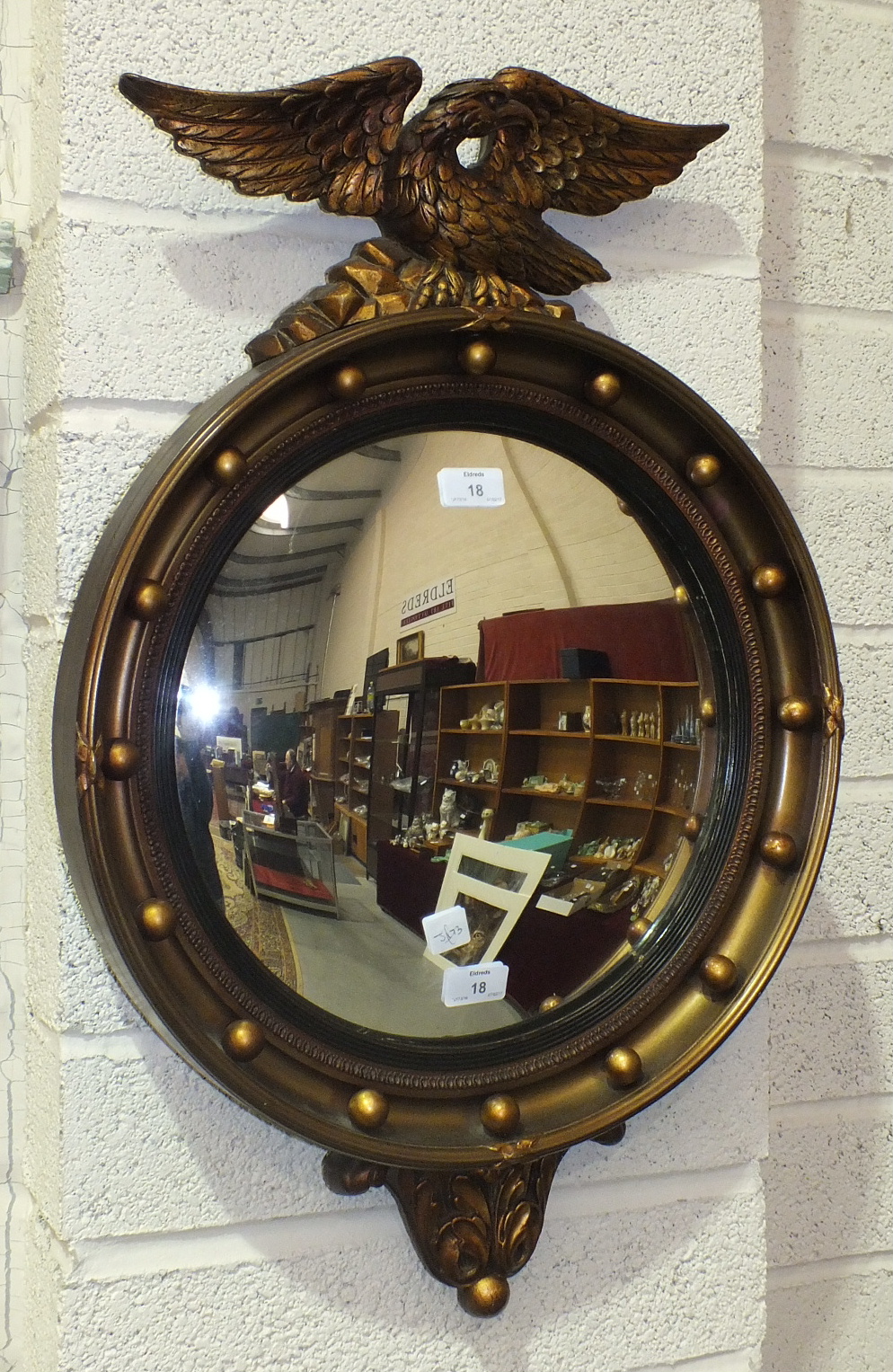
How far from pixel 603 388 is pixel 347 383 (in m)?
0.16

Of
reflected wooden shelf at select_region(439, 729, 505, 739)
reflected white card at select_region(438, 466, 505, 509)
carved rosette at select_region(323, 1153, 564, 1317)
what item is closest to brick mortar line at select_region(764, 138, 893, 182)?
reflected white card at select_region(438, 466, 505, 509)

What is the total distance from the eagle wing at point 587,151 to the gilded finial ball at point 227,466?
0.24 meters

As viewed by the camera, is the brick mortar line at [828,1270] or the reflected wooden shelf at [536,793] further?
the brick mortar line at [828,1270]

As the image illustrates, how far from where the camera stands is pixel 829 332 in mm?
889

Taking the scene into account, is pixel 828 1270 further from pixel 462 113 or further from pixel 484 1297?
pixel 462 113

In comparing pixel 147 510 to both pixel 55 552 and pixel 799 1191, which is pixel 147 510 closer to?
pixel 55 552

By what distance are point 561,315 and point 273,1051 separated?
46 centimetres

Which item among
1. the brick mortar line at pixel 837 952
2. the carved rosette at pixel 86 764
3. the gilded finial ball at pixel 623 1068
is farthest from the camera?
the brick mortar line at pixel 837 952

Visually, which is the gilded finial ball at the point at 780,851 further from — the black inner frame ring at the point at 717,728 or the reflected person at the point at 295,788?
the reflected person at the point at 295,788

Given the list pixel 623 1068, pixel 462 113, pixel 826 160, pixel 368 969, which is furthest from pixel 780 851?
pixel 826 160

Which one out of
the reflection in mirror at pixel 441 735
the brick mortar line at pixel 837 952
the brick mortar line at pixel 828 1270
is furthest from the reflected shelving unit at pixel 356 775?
the brick mortar line at pixel 828 1270

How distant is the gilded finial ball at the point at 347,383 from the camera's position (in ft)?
1.86

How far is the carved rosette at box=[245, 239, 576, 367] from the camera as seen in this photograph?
1.88 ft

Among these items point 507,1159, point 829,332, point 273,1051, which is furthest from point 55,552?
point 829,332
